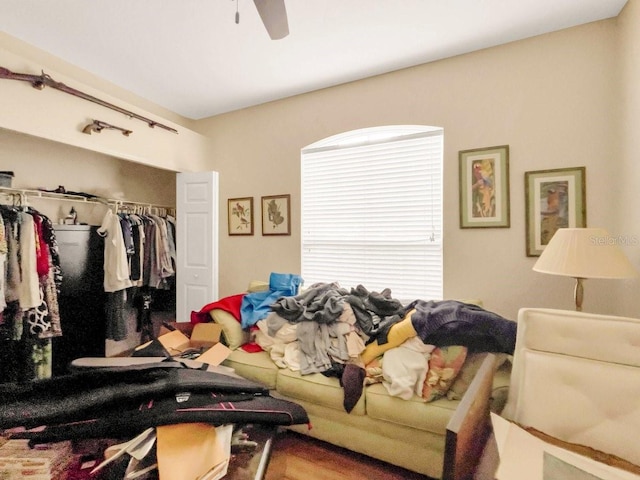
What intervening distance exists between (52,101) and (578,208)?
3.82 metres

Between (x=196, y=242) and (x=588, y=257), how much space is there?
3.24 meters

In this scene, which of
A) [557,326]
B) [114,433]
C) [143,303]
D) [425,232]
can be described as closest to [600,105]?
[425,232]

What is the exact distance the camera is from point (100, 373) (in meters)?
0.88

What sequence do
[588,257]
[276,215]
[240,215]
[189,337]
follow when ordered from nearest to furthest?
[588,257] < [189,337] < [276,215] < [240,215]

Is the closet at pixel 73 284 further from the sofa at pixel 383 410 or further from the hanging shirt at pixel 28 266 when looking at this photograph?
the sofa at pixel 383 410

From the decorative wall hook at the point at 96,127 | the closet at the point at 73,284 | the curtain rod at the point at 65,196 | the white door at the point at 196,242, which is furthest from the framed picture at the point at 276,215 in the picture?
the decorative wall hook at the point at 96,127

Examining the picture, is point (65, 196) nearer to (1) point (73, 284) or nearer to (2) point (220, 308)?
(1) point (73, 284)

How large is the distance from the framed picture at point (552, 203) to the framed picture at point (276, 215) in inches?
81.9

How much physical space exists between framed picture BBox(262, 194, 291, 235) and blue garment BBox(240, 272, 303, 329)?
2.11 feet

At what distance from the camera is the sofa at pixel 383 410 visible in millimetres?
1496

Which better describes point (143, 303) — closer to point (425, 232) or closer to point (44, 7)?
point (44, 7)

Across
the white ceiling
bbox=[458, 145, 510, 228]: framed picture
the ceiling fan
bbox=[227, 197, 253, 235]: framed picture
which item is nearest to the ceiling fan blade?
the ceiling fan

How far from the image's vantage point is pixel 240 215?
3.32 meters

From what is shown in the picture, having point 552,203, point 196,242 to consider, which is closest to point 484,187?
point 552,203
